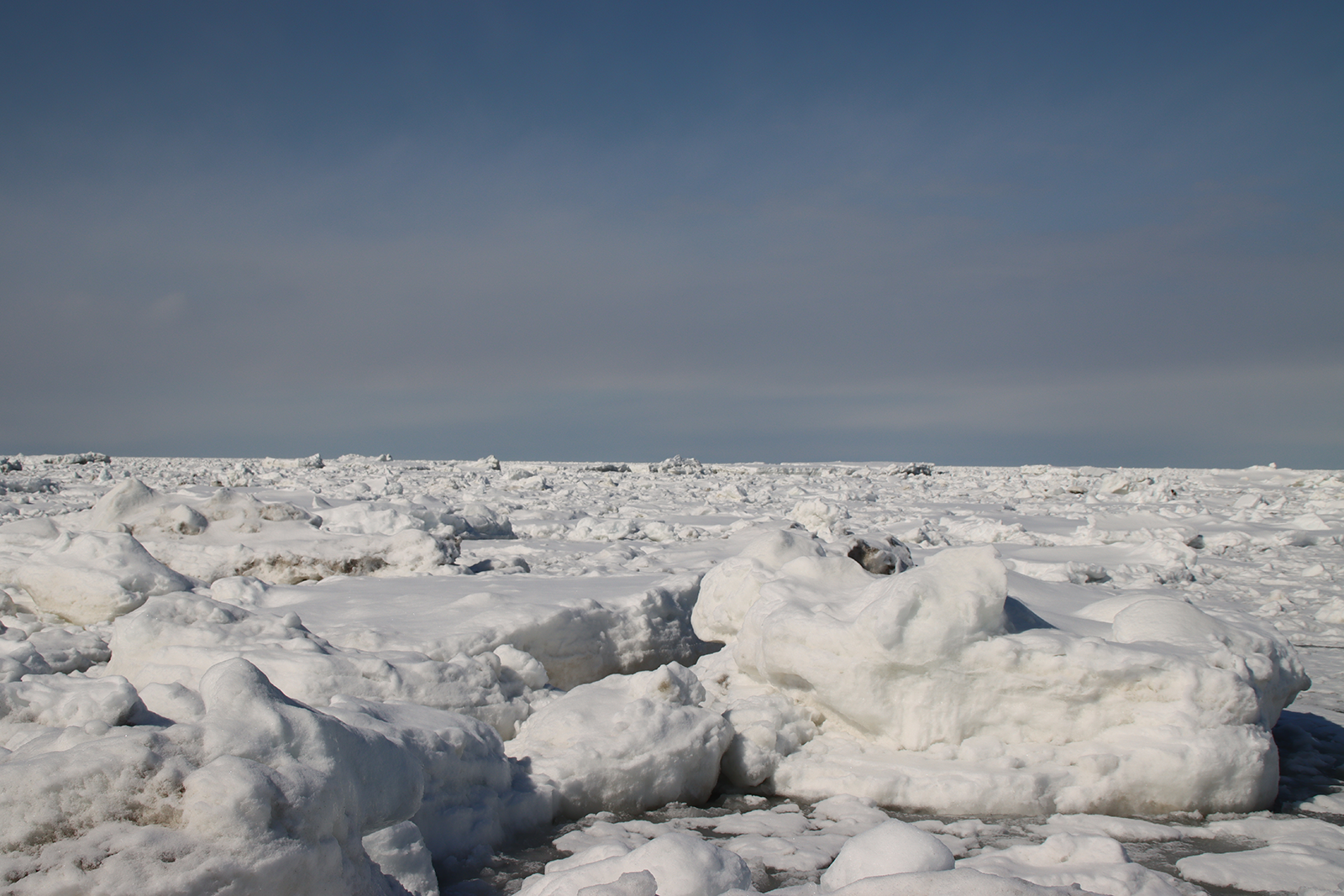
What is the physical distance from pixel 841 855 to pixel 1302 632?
671 centimetres

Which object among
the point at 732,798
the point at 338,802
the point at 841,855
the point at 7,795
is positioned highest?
the point at 7,795

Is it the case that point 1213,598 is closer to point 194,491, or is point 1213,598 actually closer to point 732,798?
point 732,798

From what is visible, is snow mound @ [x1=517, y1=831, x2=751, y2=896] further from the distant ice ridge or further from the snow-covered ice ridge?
the distant ice ridge

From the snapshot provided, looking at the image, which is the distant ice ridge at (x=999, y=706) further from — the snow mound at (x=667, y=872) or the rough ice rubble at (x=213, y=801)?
the rough ice rubble at (x=213, y=801)

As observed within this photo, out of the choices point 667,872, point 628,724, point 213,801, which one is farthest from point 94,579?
point 667,872

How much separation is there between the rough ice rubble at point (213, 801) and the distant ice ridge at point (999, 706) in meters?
2.07

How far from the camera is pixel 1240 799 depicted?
12.9 feet

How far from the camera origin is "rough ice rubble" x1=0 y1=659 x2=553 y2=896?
79.0 inches

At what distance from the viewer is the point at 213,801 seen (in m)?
2.14

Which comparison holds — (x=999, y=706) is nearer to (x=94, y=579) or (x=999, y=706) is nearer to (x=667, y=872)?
(x=667, y=872)

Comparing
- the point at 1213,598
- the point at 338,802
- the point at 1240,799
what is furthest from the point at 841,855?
the point at 1213,598

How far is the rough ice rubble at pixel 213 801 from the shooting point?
2.01 m

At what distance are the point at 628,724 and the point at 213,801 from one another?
6.99 ft

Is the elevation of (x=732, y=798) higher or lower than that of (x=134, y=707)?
lower
